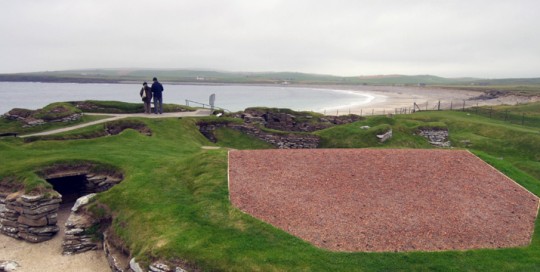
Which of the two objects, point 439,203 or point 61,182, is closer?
point 439,203

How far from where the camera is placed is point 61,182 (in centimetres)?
2430

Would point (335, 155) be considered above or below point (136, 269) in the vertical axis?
above

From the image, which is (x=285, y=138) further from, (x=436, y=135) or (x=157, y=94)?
(x=436, y=135)

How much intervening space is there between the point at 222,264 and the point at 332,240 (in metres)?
4.35

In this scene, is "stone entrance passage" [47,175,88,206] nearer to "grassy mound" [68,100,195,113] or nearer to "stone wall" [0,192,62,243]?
"stone wall" [0,192,62,243]

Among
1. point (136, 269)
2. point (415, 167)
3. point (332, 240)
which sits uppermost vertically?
point (415, 167)

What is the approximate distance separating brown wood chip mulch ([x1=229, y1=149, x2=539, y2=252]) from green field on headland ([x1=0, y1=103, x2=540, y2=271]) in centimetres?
67

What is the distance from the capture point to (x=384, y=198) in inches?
736

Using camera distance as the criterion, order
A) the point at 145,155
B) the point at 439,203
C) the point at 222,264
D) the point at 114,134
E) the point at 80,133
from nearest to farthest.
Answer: the point at 222,264 → the point at 439,203 → the point at 145,155 → the point at 80,133 → the point at 114,134

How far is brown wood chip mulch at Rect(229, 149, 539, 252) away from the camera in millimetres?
15812

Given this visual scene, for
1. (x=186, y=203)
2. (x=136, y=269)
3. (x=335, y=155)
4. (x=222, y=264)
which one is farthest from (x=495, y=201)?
(x=136, y=269)

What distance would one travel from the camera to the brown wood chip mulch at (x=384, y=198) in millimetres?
15812

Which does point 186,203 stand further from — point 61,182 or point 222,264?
point 61,182

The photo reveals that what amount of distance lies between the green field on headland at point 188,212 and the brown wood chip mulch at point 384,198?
0.67 metres
